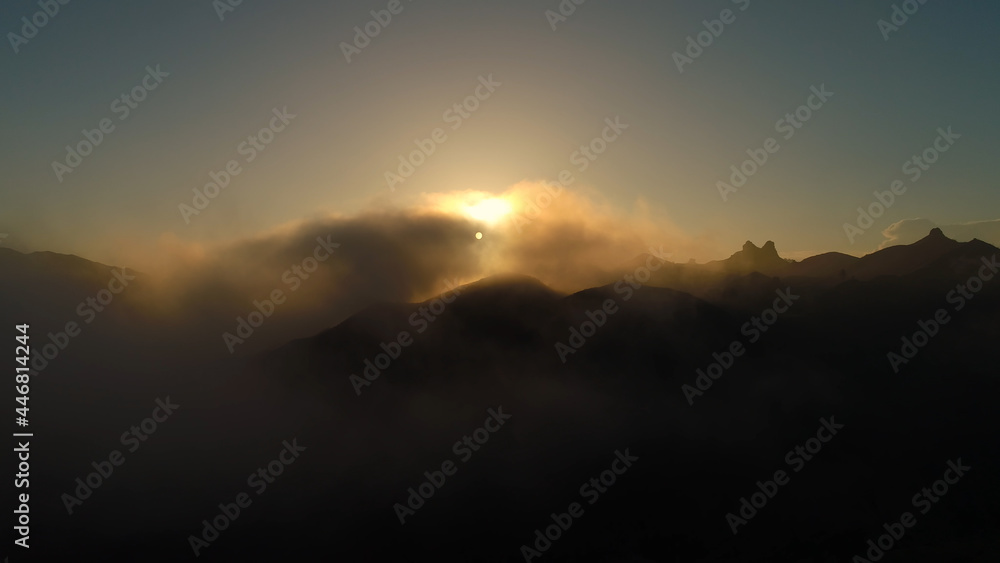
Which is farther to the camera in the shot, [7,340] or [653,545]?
[7,340]

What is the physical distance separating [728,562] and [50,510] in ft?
640

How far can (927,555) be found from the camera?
159375 mm

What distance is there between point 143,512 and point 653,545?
15173 cm

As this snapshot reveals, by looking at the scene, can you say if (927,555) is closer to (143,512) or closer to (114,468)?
(143,512)

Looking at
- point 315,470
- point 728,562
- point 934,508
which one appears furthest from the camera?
point 315,470

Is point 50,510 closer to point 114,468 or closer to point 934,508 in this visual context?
point 114,468

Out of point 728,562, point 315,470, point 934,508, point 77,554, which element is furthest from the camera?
point 315,470

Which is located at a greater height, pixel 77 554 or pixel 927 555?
pixel 77 554

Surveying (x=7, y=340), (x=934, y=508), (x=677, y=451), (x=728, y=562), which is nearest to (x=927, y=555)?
(x=934, y=508)

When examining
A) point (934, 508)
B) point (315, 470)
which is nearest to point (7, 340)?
point (315, 470)

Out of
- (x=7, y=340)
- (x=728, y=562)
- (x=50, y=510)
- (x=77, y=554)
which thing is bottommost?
(x=728, y=562)

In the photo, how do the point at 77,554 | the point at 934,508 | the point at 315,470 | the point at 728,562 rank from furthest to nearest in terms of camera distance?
the point at 315,470, the point at 934,508, the point at 728,562, the point at 77,554

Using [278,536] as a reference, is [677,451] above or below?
above

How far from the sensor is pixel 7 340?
645 feet
